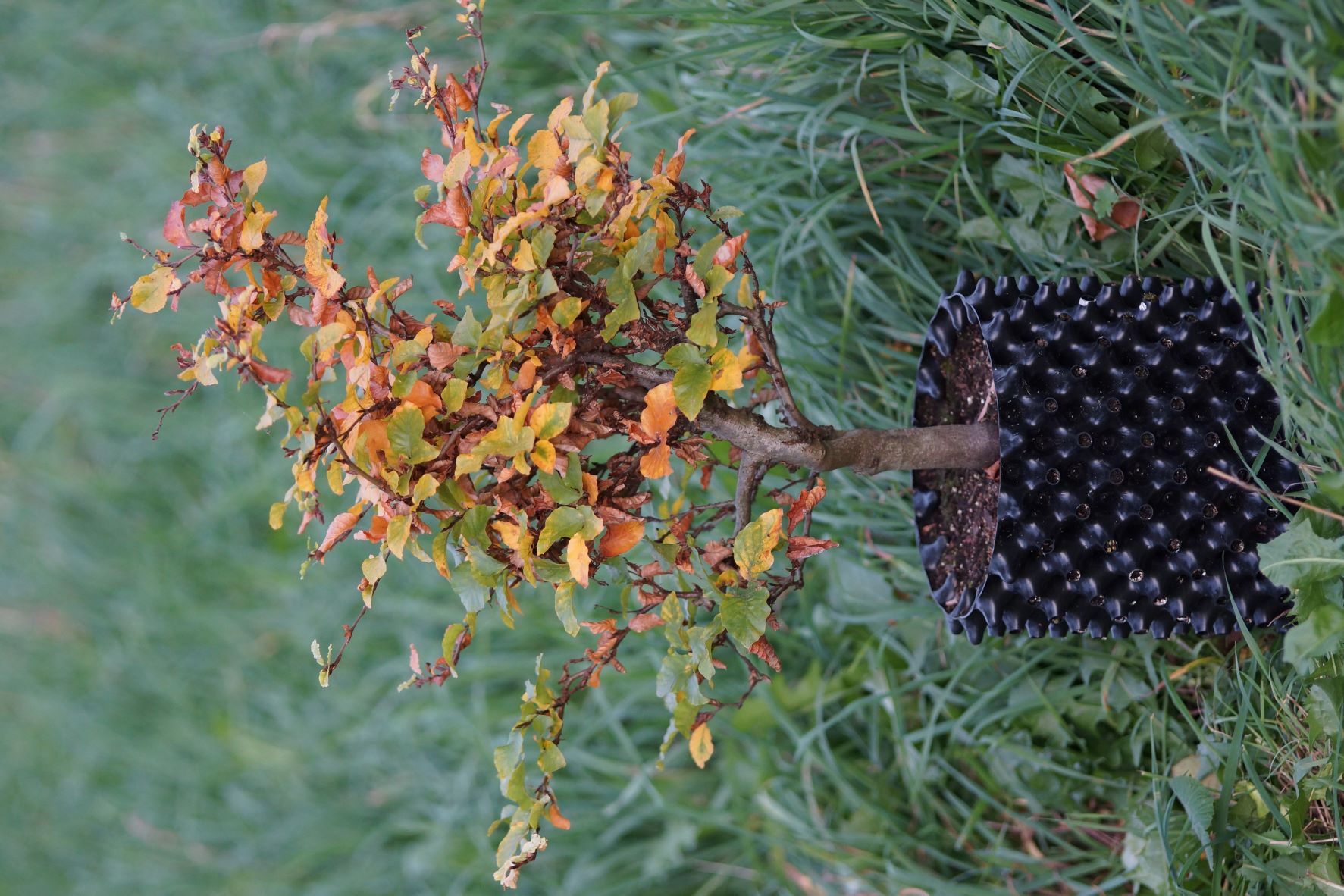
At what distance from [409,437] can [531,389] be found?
81 millimetres

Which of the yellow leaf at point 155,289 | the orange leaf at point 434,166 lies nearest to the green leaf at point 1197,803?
the orange leaf at point 434,166

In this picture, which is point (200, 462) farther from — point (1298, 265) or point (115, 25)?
point (1298, 265)

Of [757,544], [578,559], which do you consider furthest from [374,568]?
[757,544]

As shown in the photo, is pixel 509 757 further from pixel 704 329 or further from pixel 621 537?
pixel 704 329

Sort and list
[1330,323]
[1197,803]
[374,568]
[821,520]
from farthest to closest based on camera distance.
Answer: [821,520] < [1197,803] < [374,568] < [1330,323]

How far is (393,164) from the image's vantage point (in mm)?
1381

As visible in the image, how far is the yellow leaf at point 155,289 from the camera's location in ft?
2.04

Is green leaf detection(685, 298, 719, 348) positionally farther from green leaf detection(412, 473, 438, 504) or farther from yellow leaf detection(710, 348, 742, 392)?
green leaf detection(412, 473, 438, 504)

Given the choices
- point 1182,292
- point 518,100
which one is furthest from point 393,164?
point 1182,292

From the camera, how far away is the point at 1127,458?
2.22 feet

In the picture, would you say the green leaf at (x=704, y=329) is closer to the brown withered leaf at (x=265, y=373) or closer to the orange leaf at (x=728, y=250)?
the orange leaf at (x=728, y=250)

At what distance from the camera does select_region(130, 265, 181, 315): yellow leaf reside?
623mm

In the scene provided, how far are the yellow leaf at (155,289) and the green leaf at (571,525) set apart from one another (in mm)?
280

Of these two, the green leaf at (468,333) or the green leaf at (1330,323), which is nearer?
the green leaf at (1330,323)
